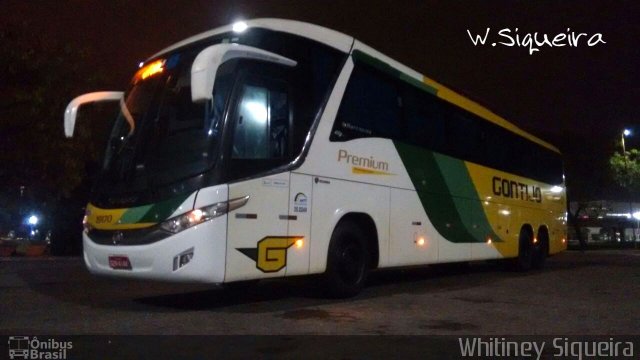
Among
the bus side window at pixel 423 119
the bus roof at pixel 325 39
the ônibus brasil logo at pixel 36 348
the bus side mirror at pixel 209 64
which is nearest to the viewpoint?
the ônibus brasil logo at pixel 36 348

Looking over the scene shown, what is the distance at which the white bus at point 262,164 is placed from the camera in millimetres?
7473

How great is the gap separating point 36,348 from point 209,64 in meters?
3.16

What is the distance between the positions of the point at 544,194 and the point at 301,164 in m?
11.6

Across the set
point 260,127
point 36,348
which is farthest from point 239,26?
point 36,348

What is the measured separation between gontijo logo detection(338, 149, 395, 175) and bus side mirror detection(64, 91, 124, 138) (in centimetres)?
325

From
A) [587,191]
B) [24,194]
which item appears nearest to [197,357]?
[24,194]

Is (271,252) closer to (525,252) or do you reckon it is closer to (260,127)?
(260,127)

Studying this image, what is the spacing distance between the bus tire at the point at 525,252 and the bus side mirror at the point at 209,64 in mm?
10491

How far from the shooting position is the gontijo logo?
9305 mm

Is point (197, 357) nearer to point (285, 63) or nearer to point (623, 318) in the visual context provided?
point (285, 63)

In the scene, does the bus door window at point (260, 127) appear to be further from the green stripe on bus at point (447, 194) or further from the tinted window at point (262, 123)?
the green stripe on bus at point (447, 194)

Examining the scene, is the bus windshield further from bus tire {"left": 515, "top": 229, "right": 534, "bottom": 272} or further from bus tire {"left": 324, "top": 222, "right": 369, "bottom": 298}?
bus tire {"left": 515, "top": 229, "right": 534, "bottom": 272}

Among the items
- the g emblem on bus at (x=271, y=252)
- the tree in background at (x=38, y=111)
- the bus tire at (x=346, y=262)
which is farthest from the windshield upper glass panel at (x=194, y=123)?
the tree in background at (x=38, y=111)

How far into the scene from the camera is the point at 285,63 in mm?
8391
